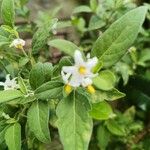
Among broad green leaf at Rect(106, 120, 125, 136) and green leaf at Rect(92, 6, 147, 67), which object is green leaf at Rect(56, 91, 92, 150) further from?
broad green leaf at Rect(106, 120, 125, 136)

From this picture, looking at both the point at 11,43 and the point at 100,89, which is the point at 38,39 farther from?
the point at 100,89

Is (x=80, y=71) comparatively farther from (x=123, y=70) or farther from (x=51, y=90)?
(x=123, y=70)

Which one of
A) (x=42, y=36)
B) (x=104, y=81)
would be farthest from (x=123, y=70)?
(x=104, y=81)

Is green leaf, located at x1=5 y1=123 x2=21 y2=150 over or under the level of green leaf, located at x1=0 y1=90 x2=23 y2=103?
under

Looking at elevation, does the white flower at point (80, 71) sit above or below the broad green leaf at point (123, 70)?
above

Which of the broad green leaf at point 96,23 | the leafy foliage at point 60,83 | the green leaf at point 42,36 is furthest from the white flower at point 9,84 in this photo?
the broad green leaf at point 96,23

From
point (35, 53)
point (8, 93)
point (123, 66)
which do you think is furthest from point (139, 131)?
point (8, 93)

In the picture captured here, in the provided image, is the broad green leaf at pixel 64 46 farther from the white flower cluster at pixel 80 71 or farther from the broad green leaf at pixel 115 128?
the broad green leaf at pixel 115 128

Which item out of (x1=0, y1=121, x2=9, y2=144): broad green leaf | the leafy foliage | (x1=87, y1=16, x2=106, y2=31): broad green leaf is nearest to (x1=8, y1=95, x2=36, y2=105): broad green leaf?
the leafy foliage
